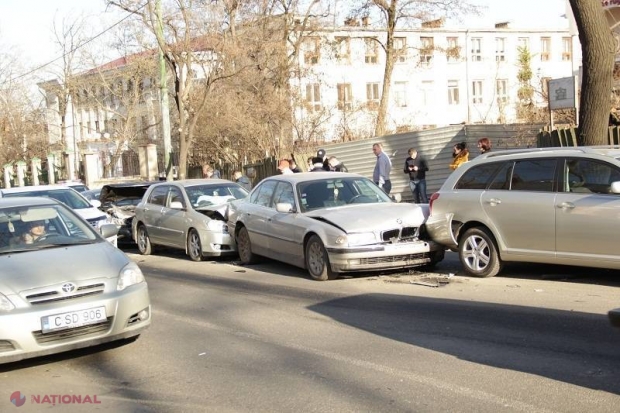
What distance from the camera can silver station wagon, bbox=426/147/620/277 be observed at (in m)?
9.37

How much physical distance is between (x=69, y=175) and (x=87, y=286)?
42.2 m

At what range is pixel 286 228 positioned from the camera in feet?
40.0

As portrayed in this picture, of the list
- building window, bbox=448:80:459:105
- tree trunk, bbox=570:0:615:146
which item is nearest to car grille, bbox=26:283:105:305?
tree trunk, bbox=570:0:615:146

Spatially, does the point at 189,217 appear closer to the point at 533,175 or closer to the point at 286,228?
the point at 286,228

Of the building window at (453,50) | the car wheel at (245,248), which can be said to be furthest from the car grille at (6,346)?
the building window at (453,50)

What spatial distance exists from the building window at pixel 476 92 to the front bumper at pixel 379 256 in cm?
5256

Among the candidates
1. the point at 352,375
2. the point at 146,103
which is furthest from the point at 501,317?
the point at 146,103

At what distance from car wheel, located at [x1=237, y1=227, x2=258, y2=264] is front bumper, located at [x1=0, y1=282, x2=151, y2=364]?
20.2 feet

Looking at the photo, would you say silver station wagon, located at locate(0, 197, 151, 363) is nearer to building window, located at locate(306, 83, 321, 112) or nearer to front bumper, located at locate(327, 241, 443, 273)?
front bumper, located at locate(327, 241, 443, 273)

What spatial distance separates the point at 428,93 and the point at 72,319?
55438 mm

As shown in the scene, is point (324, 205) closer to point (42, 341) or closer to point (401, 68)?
point (42, 341)

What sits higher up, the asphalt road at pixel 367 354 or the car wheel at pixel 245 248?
the car wheel at pixel 245 248

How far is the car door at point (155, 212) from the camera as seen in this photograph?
1656 centimetres

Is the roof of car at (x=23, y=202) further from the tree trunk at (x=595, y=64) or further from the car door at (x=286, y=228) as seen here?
the tree trunk at (x=595, y=64)
